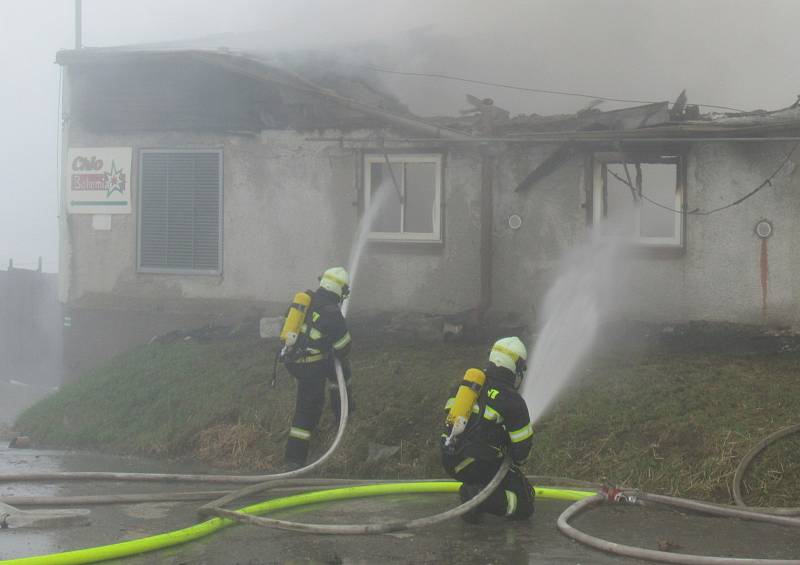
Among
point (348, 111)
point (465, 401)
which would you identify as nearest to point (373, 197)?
point (348, 111)

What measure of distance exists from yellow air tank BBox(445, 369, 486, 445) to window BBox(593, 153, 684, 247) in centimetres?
708

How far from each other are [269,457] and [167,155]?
621 centimetres

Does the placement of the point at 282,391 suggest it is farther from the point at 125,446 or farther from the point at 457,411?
the point at 457,411

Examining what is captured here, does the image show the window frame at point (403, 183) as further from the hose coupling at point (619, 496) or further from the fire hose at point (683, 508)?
the hose coupling at point (619, 496)

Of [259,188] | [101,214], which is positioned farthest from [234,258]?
[101,214]

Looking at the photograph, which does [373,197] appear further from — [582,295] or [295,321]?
[295,321]

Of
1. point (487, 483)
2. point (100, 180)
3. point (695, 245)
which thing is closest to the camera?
point (487, 483)

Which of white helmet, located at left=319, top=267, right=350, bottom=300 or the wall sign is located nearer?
white helmet, located at left=319, top=267, right=350, bottom=300

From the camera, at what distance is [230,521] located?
22.6ft

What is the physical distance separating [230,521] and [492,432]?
1830mm

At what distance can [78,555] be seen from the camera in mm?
5836

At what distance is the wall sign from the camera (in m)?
15.3

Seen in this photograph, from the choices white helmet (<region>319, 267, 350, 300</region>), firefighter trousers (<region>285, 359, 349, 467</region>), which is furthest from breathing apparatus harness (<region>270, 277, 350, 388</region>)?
white helmet (<region>319, 267, 350, 300</region>)

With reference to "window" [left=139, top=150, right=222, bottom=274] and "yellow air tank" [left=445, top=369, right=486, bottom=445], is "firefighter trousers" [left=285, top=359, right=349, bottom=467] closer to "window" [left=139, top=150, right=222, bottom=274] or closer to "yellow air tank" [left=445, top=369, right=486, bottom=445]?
"yellow air tank" [left=445, top=369, right=486, bottom=445]
